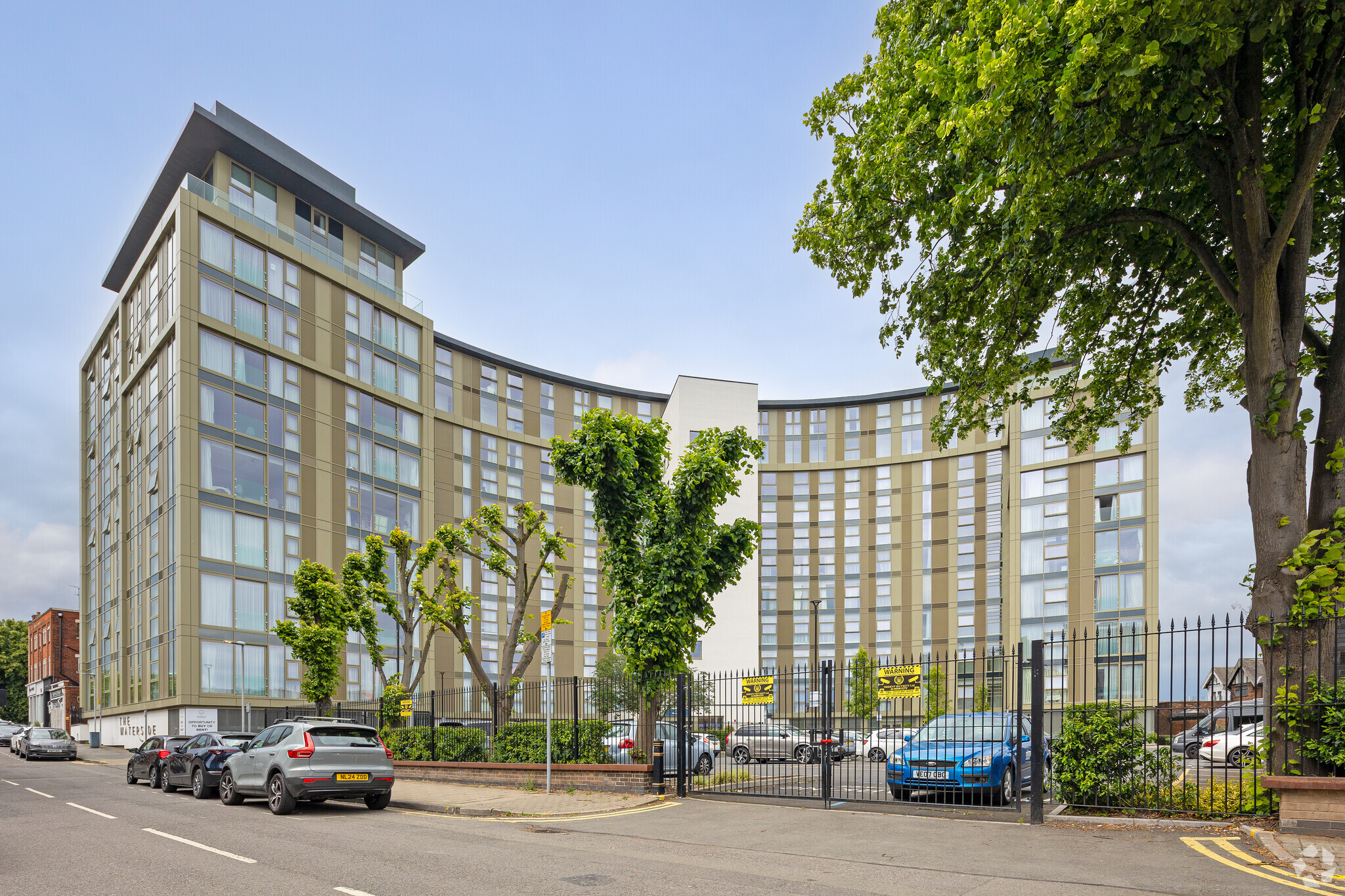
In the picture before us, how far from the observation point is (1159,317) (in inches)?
623

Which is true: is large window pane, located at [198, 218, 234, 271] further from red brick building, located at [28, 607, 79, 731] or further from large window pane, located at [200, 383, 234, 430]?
red brick building, located at [28, 607, 79, 731]

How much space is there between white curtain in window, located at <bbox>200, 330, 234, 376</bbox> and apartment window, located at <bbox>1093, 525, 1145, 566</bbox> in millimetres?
46758

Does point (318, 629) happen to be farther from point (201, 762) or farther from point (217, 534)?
point (217, 534)

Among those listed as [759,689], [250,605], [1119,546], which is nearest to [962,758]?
[759,689]

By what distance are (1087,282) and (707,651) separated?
54.6m

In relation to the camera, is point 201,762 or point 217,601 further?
point 217,601

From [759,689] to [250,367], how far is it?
1285 inches

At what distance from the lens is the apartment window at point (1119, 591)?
52219 millimetres

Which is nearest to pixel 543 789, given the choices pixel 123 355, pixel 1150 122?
pixel 1150 122

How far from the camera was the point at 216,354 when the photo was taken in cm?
3988

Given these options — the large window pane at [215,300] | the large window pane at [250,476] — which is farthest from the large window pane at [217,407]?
the large window pane at [215,300]

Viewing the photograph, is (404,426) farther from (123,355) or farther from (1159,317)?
(1159,317)

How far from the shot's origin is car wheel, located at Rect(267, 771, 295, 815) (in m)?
14.4

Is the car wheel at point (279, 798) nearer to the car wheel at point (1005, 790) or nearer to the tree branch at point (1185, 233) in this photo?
the car wheel at point (1005, 790)
